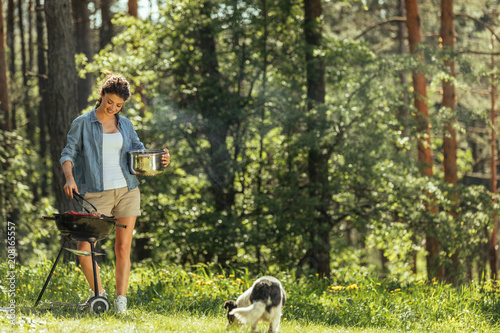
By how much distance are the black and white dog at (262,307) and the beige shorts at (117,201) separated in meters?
1.42

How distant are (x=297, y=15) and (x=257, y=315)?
Answer: 7821 millimetres

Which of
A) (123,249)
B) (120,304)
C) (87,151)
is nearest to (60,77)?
(87,151)

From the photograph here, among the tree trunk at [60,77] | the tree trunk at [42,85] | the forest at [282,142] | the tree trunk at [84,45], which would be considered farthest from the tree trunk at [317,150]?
the tree trunk at [42,85]


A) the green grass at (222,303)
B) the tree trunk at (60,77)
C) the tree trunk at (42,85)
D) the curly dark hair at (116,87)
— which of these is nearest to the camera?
the green grass at (222,303)

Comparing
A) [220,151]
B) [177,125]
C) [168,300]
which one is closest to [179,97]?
[177,125]

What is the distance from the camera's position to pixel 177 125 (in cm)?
1020

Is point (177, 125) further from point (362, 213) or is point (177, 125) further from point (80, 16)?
point (80, 16)

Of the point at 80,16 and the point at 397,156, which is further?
the point at 80,16

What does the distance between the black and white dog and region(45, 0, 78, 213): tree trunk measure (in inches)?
188

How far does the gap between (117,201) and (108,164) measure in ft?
1.19

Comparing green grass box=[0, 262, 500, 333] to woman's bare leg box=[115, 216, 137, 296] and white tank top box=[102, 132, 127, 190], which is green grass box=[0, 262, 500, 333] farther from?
white tank top box=[102, 132, 127, 190]

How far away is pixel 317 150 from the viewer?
9656mm

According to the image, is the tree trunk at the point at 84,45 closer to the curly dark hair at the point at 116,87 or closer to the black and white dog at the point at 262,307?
the curly dark hair at the point at 116,87

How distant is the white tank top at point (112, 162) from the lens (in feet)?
15.8
